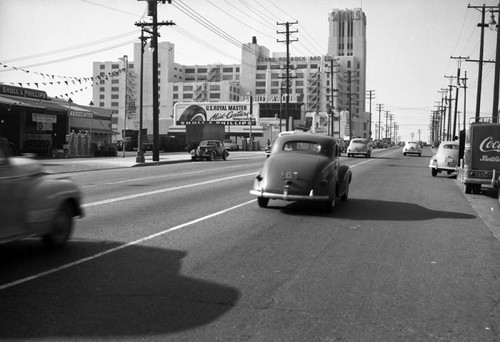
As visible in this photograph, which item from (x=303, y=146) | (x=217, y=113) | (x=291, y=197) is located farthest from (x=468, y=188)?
(x=217, y=113)

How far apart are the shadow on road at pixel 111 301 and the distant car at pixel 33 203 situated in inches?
17.9

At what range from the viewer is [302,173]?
11273mm

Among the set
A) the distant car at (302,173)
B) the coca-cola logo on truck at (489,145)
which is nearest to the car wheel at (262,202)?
the distant car at (302,173)

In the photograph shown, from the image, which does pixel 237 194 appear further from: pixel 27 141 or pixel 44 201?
pixel 27 141

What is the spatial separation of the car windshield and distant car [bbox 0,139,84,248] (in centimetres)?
596

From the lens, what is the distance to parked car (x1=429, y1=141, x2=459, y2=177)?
25.1 m

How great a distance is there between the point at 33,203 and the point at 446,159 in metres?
22.0

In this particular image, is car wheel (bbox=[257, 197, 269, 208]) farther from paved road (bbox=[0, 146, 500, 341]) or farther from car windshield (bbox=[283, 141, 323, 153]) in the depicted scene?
car windshield (bbox=[283, 141, 323, 153])

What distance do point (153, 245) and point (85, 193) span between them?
25.2ft

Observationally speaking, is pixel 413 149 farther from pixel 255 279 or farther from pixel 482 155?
pixel 255 279

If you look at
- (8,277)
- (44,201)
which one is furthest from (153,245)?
(8,277)

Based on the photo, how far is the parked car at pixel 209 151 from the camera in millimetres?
40156

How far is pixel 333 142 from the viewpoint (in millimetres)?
12797

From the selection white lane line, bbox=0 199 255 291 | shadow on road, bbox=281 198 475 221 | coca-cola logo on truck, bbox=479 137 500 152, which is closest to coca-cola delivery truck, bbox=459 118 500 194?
coca-cola logo on truck, bbox=479 137 500 152
